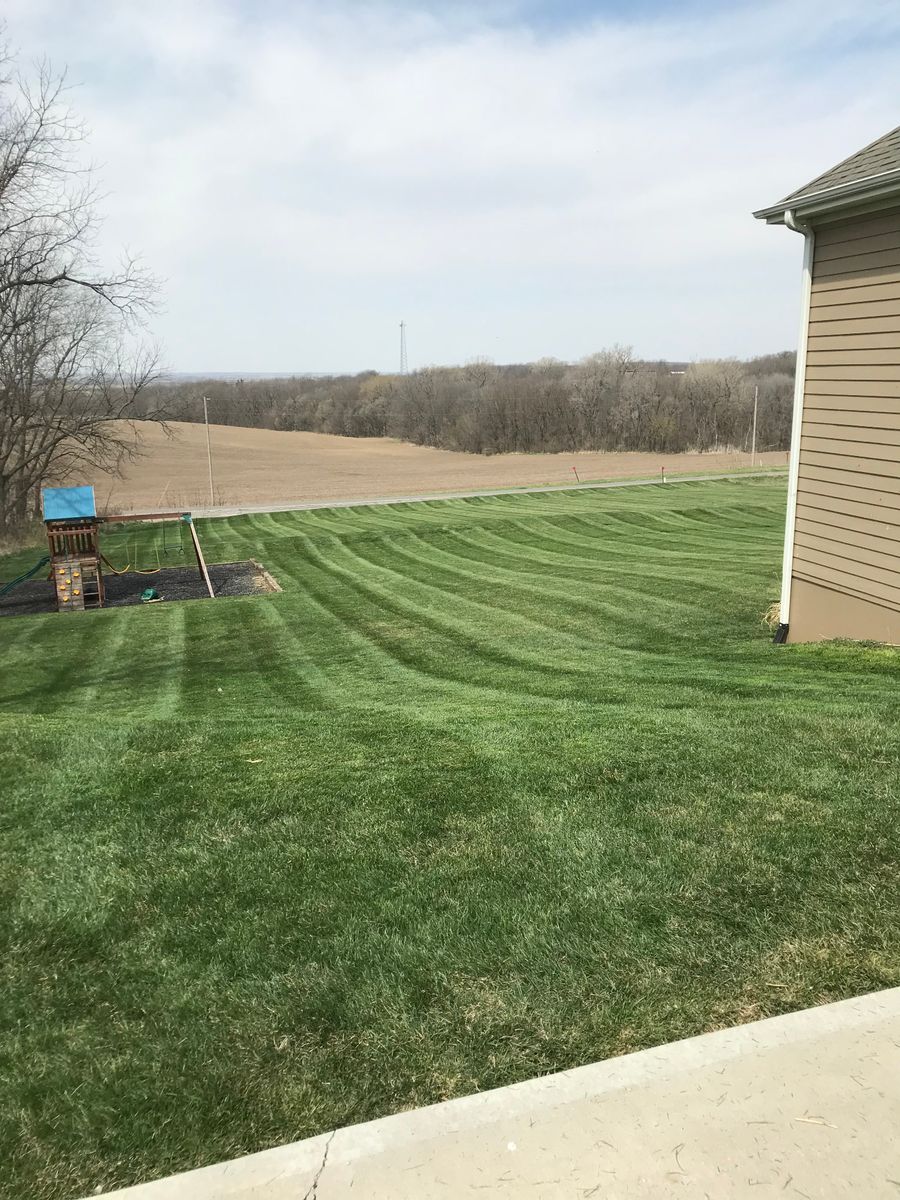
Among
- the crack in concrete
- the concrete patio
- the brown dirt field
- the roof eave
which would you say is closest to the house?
the roof eave

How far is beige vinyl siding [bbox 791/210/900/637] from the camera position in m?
7.90

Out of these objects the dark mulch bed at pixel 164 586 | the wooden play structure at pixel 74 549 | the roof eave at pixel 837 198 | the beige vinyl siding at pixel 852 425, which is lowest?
the dark mulch bed at pixel 164 586

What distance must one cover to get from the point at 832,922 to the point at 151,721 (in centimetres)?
547

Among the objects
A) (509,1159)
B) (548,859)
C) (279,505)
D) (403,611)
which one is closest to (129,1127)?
(509,1159)

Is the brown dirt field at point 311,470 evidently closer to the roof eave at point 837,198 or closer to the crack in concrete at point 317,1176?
the roof eave at point 837,198

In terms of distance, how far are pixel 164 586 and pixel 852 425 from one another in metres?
15.8

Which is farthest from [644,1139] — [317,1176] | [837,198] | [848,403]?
[837,198]

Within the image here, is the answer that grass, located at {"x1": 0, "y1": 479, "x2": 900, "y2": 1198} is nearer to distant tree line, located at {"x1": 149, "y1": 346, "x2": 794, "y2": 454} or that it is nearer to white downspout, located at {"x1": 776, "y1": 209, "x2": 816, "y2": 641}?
white downspout, located at {"x1": 776, "y1": 209, "x2": 816, "y2": 641}

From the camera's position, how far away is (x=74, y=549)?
19.3 meters

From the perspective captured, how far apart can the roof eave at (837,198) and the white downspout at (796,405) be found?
0.12m

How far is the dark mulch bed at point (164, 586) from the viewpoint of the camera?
1847cm

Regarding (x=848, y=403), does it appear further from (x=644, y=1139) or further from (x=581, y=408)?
(x=581, y=408)

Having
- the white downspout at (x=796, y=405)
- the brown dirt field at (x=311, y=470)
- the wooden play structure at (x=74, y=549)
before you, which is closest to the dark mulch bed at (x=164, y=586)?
the wooden play structure at (x=74, y=549)

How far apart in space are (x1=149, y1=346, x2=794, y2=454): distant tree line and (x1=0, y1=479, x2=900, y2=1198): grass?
221ft
